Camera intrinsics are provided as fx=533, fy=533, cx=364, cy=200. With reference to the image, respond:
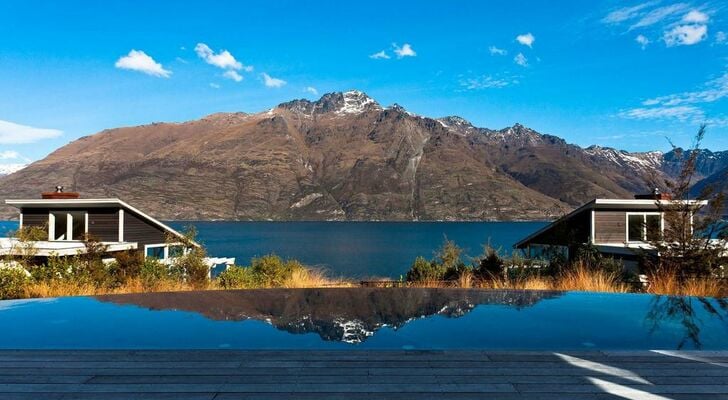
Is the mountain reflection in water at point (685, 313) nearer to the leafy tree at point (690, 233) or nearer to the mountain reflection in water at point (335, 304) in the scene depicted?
the mountain reflection in water at point (335, 304)

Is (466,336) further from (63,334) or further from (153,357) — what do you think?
(63,334)

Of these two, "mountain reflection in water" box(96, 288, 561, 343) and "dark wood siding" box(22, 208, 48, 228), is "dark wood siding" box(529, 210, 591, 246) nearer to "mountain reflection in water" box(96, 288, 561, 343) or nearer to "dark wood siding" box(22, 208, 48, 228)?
"mountain reflection in water" box(96, 288, 561, 343)

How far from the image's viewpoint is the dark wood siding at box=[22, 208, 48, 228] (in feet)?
73.2

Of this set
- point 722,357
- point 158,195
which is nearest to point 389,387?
point 722,357

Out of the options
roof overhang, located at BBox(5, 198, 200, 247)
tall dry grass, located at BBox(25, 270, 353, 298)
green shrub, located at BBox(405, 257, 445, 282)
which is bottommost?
green shrub, located at BBox(405, 257, 445, 282)

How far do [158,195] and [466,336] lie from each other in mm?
180365

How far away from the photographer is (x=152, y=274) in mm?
10625

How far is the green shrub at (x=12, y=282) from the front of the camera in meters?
8.02

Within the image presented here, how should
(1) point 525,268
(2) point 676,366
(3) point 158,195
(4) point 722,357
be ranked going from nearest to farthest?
(2) point 676,366 → (4) point 722,357 → (1) point 525,268 → (3) point 158,195

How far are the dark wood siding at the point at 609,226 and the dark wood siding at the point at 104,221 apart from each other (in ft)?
66.3

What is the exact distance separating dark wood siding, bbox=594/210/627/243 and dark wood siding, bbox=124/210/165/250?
767 inches

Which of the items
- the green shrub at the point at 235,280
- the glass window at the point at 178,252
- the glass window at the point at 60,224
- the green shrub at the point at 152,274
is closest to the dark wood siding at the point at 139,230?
the glass window at the point at 60,224

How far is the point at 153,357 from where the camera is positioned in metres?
3.46

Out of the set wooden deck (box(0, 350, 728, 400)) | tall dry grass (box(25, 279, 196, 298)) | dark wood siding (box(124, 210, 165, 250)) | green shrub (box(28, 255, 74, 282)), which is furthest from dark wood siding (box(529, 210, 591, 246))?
wooden deck (box(0, 350, 728, 400))
